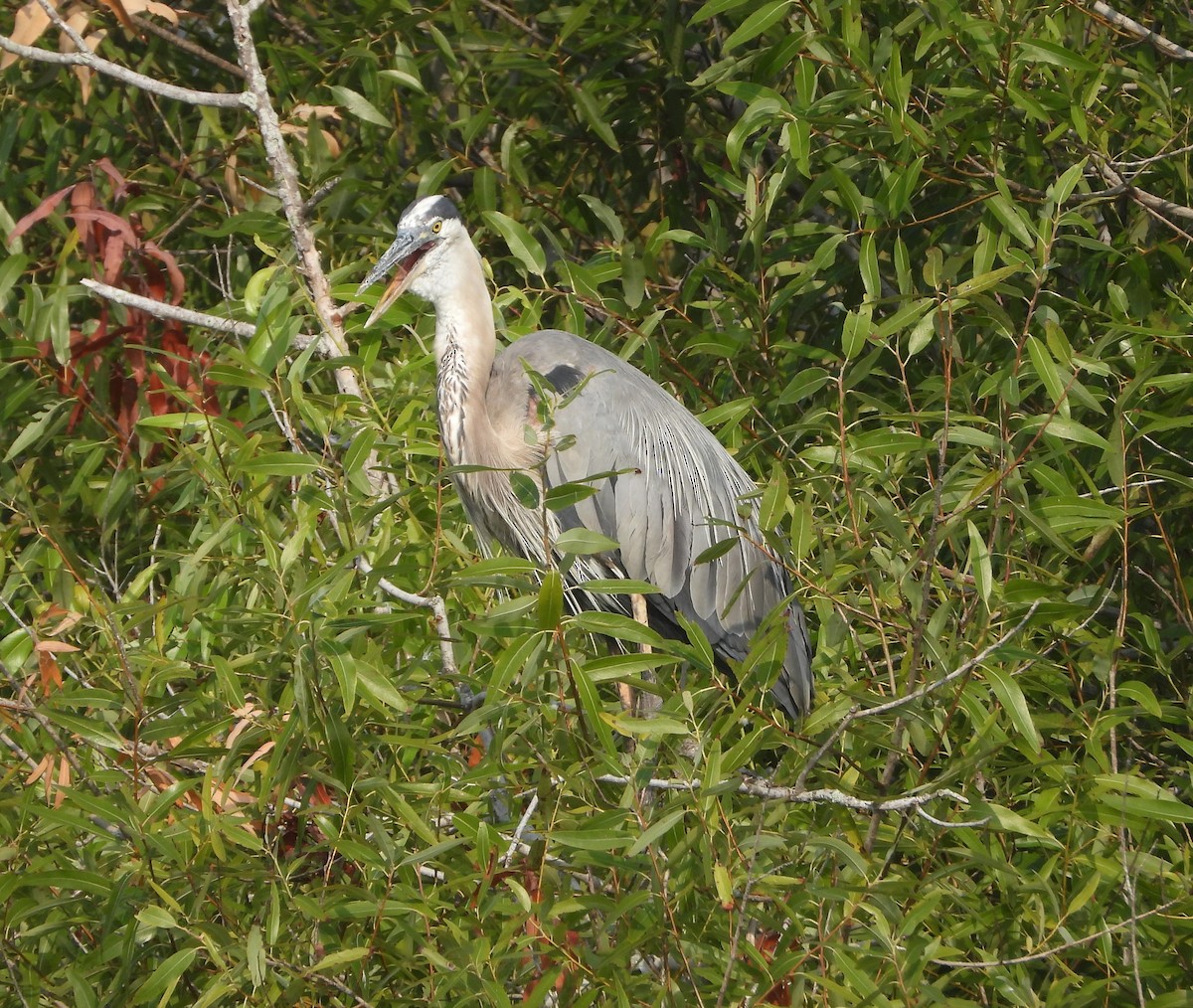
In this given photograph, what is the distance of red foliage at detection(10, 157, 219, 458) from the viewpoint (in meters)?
3.06

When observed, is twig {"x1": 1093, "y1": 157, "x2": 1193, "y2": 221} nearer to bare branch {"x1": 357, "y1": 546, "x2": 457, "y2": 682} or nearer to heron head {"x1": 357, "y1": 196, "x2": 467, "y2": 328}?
heron head {"x1": 357, "y1": 196, "x2": 467, "y2": 328}

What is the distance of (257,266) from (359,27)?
86 centimetres

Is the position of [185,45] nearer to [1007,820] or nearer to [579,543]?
[579,543]

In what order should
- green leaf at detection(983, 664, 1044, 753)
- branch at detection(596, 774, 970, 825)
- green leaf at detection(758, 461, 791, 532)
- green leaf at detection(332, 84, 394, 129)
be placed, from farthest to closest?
green leaf at detection(332, 84, 394, 129)
green leaf at detection(758, 461, 791, 532)
green leaf at detection(983, 664, 1044, 753)
branch at detection(596, 774, 970, 825)

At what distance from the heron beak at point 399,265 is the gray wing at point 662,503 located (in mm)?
326

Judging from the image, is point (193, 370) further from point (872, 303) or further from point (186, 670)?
point (872, 303)

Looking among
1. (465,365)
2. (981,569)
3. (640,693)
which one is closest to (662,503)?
(640,693)

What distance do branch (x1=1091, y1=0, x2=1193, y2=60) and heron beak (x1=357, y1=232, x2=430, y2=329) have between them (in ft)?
4.93

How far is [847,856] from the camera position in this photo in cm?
174

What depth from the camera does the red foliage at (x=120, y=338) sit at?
3.06 m

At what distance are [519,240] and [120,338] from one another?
3.12 ft

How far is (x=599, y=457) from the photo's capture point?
356cm

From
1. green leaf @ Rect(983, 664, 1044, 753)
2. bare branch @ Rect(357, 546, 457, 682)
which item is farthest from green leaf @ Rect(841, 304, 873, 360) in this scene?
bare branch @ Rect(357, 546, 457, 682)

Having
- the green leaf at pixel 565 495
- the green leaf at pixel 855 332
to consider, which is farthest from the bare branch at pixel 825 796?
the green leaf at pixel 855 332
